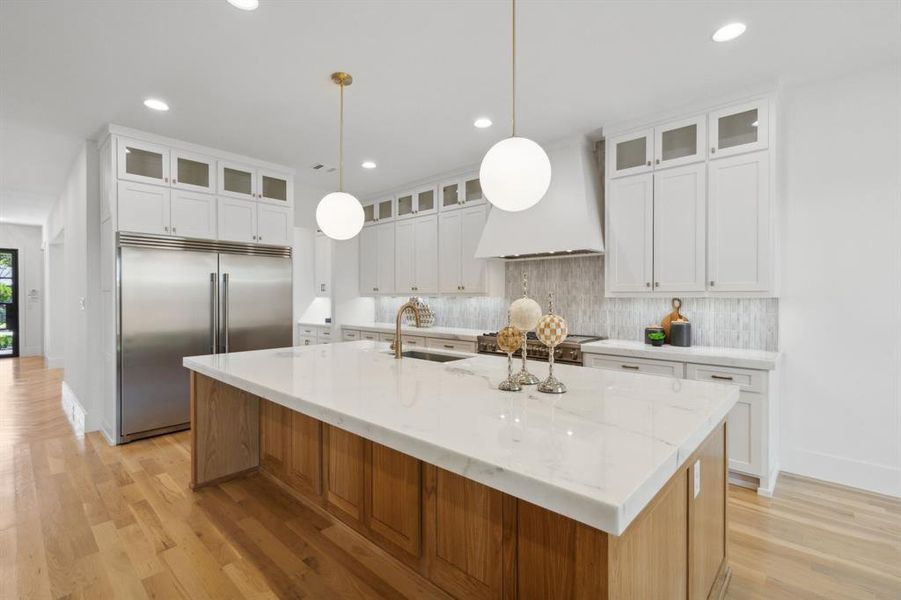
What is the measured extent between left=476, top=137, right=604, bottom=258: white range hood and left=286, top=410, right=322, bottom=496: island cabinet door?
239cm

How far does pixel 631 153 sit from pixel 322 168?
124 inches

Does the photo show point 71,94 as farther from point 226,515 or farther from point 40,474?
point 226,515

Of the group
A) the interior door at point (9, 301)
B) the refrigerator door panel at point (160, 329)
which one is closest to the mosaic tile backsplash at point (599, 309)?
the refrigerator door panel at point (160, 329)

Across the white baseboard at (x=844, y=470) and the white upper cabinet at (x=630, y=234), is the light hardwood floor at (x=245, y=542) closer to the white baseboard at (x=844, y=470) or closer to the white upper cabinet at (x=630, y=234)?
the white baseboard at (x=844, y=470)

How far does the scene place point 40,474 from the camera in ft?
9.87

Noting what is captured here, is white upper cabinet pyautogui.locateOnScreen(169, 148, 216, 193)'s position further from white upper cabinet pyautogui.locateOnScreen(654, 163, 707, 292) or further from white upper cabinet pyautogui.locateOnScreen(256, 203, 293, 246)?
white upper cabinet pyautogui.locateOnScreen(654, 163, 707, 292)

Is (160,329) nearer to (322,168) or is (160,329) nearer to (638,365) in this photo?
(322,168)

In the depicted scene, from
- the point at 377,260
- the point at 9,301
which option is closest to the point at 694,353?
the point at 377,260

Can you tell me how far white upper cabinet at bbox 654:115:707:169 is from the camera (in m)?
3.10

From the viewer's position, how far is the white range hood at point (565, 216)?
11.8 feet

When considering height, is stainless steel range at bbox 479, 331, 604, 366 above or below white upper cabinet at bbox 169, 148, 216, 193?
below

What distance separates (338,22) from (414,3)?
1.41ft

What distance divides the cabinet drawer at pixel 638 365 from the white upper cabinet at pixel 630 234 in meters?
0.59

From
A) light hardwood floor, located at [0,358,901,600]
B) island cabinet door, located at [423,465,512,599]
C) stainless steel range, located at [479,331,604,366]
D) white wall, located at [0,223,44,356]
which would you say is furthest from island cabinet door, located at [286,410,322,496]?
white wall, located at [0,223,44,356]
